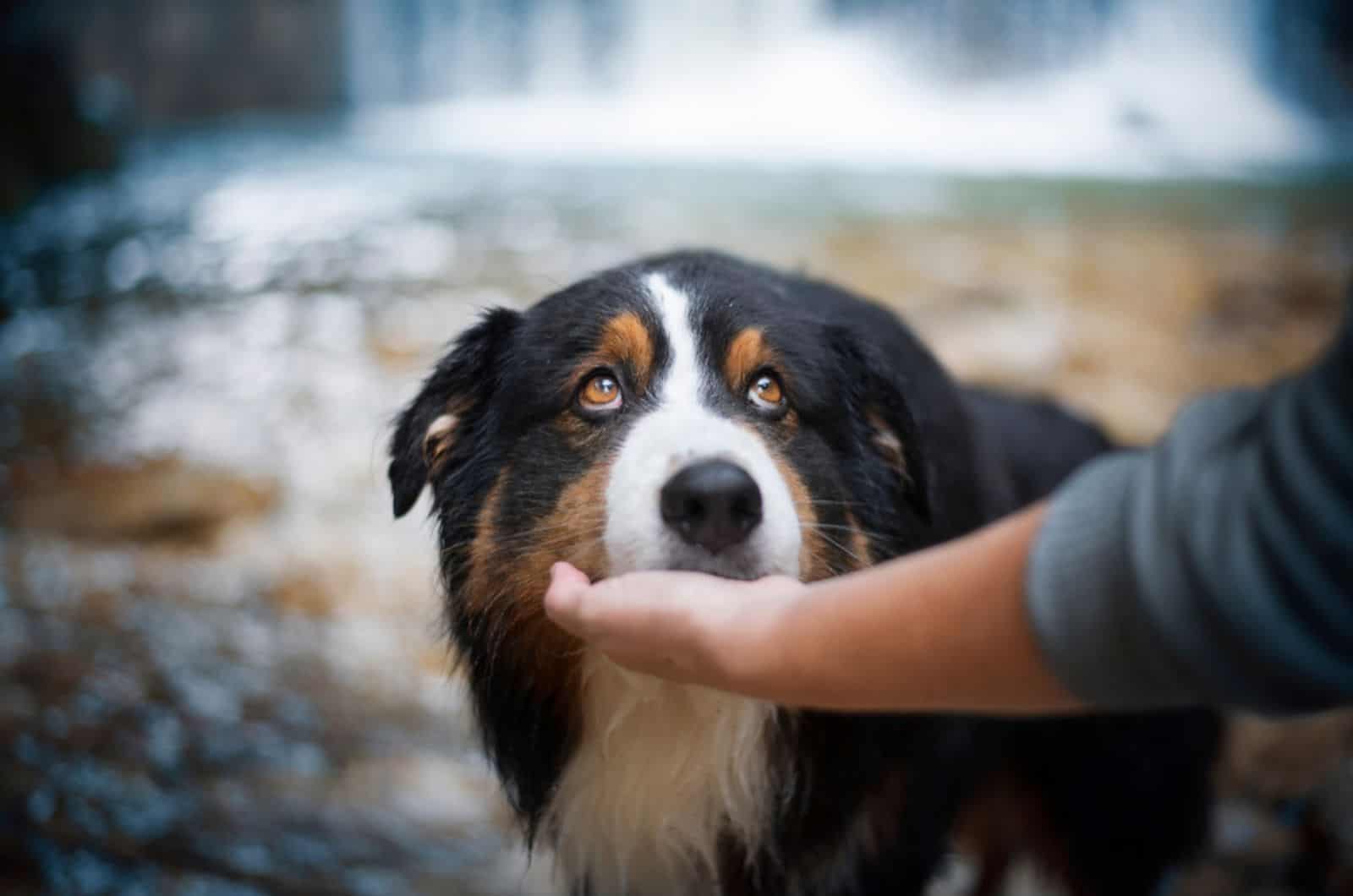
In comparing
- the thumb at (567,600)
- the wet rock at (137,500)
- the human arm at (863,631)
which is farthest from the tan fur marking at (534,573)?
the wet rock at (137,500)

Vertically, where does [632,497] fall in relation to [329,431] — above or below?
above

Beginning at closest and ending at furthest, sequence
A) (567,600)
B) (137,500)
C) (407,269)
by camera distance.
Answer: (567,600) → (137,500) → (407,269)

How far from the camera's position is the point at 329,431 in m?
5.00

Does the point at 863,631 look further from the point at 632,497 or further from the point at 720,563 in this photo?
the point at 632,497

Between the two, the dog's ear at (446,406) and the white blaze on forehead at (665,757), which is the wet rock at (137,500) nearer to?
the dog's ear at (446,406)

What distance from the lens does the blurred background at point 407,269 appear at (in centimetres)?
314

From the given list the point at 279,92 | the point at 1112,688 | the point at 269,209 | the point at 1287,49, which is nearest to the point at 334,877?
the point at 1112,688

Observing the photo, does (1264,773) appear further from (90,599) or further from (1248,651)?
(90,599)

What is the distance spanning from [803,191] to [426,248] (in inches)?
134

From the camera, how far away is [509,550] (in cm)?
178

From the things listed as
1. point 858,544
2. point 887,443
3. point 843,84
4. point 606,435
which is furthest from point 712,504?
point 843,84

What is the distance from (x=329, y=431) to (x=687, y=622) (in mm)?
4222

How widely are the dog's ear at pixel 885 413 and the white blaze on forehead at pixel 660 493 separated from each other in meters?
0.36

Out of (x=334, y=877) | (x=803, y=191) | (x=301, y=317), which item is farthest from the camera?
(x=803, y=191)
